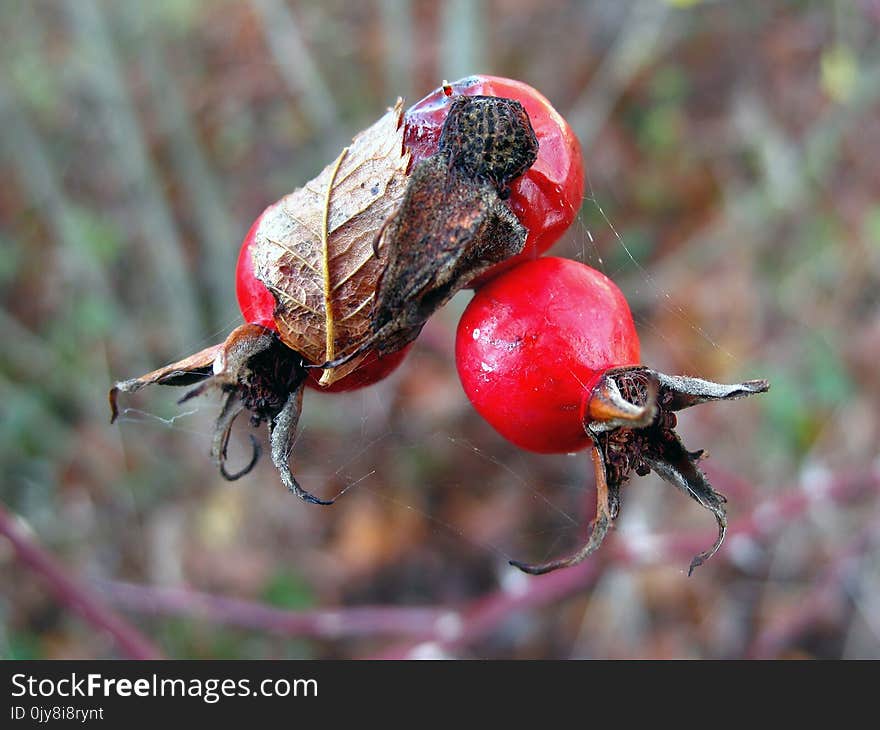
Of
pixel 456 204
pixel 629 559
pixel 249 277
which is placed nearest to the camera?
pixel 456 204

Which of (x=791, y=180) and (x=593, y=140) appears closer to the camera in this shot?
(x=791, y=180)

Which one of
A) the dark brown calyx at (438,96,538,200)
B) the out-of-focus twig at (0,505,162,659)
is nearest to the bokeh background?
the out-of-focus twig at (0,505,162,659)

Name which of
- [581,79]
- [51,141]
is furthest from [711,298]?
[51,141]

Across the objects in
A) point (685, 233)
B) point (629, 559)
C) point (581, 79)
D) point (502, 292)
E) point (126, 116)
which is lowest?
point (685, 233)

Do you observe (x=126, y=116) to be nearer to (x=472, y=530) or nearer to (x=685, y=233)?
Answer: (x=472, y=530)

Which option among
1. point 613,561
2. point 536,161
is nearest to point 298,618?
point 613,561

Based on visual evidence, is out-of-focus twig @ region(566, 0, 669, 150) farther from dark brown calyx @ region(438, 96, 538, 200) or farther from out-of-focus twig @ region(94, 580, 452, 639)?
dark brown calyx @ region(438, 96, 538, 200)

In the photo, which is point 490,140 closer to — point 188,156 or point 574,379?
point 574,379

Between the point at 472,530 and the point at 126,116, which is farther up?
the point at 126,116
